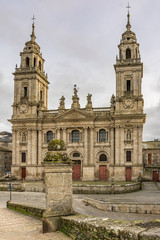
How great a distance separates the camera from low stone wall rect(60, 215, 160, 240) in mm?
5801

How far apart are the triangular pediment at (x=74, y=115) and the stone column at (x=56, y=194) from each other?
110 feet

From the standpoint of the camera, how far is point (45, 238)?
28.7ft

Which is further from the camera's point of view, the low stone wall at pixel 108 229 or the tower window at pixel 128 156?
the tower window at pixel 128 156

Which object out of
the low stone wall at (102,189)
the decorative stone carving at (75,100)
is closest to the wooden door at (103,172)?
the decorative stone carving at (75,100)

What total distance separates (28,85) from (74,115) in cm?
999

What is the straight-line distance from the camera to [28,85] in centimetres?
4712

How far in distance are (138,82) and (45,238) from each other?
36769mm

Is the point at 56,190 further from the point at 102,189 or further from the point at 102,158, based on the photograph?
the point at 102,158

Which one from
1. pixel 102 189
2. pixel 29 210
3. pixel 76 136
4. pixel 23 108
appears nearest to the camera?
pixel 29 210

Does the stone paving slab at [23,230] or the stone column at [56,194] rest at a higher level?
the stone column at [56,194]

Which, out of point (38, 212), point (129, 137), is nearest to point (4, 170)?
point (129, 137)

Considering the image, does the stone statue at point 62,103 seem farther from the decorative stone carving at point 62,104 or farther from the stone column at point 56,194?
the stone column at point 56,194

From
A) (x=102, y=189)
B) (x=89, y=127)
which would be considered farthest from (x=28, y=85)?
(x=102, y=189)

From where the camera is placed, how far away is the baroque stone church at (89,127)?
41.6 meters
